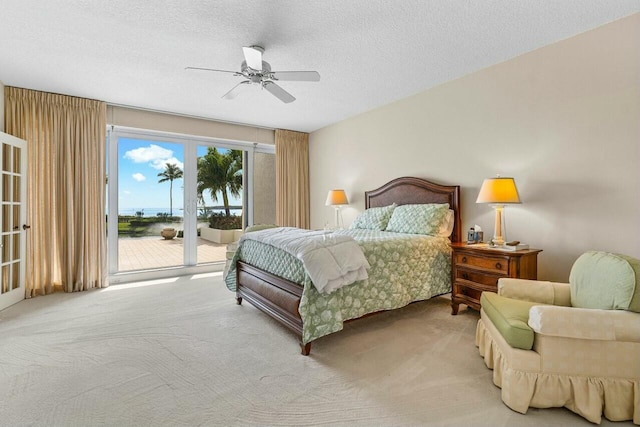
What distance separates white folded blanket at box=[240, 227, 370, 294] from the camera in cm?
234

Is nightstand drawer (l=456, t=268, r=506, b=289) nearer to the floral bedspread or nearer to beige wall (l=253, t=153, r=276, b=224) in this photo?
the floral bedspread

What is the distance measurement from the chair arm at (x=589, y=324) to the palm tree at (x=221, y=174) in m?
5.12

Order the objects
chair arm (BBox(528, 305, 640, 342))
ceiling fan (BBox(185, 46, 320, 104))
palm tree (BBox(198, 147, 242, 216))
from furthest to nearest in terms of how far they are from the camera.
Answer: palm tree (BBox(198, 147, 242, 216))
ceiling fan (BBox(185, 46, 320, 104))
chair arm (BBox(528, 305, 640, 342))

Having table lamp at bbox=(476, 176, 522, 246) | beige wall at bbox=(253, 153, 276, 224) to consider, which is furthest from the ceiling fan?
beige wall at bbox=(253, 153, 276, 224)

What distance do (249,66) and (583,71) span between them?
2.94m

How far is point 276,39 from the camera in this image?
2.79 meters

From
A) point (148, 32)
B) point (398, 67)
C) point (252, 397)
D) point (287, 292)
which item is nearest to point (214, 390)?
point (252, 397)

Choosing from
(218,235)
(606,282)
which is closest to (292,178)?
(218,235)

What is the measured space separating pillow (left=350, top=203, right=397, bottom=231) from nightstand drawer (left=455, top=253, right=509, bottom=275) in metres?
1.16

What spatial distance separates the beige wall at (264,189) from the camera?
6090 millimetres

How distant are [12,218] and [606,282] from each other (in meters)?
5.62

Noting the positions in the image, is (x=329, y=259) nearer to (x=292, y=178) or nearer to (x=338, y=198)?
(x=338, y=198)

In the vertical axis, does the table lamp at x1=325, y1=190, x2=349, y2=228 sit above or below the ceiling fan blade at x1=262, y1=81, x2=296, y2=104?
below

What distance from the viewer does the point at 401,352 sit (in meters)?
2.42
